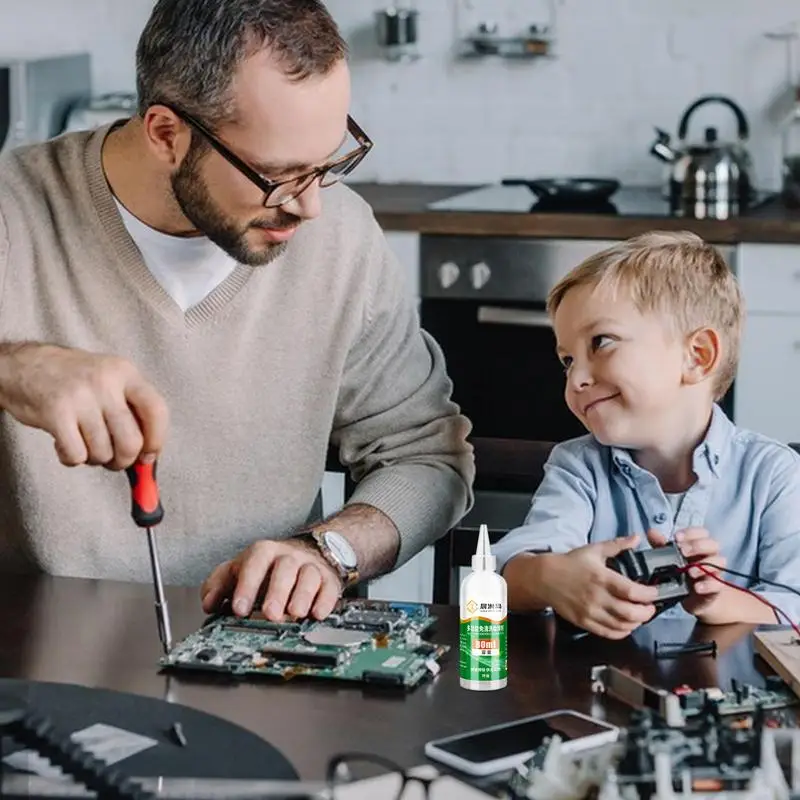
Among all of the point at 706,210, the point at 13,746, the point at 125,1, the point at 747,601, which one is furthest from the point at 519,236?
the point at 13,746

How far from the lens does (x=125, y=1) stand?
4.57 meters

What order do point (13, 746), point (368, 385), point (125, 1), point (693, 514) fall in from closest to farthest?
point (13, 746)
point (693, 514)
point (368, 385)
point (125, 1)

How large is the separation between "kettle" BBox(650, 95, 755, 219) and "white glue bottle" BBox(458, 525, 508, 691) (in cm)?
235

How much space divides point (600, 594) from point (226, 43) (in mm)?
826

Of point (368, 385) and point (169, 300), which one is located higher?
point (169, 300)

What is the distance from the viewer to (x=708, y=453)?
1959mm

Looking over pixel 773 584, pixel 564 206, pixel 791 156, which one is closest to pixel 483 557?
pixel 773 584

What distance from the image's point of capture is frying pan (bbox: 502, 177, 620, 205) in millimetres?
3848

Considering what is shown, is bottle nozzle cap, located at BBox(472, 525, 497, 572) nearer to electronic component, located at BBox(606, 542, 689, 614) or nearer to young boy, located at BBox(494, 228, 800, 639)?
electronic component, located at BBox(606, 542, 689, 614)

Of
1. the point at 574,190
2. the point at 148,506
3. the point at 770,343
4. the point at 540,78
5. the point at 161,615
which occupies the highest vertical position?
the point at 540,78

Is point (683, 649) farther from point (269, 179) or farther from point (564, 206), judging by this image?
point (564, 206)

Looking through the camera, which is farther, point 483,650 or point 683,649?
point 683,649

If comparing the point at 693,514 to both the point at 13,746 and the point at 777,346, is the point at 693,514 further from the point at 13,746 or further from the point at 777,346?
the point at 777,346

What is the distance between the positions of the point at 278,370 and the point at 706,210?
6.08 ft
